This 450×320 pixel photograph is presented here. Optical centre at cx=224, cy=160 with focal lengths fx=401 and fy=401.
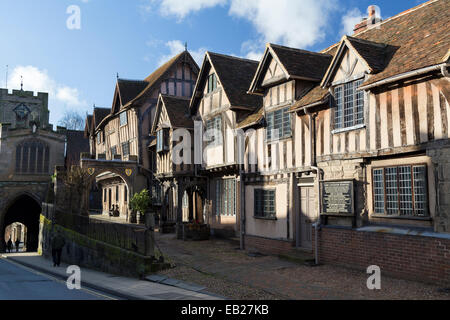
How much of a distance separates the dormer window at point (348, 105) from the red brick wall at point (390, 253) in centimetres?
321

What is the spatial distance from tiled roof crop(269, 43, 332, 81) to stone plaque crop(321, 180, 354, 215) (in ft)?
14.0

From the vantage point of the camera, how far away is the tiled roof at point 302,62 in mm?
14452

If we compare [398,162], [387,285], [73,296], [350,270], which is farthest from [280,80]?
[73,296]

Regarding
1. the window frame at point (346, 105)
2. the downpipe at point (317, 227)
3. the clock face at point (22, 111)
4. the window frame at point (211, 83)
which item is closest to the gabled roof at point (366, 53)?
the window frame at point (346, 105)

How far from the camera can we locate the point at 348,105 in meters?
12.1

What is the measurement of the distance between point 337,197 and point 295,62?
5541 mm

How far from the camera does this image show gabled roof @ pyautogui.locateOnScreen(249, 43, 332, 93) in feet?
47.2

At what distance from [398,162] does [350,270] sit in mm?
3368

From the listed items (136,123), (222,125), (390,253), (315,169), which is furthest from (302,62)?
(136,123)

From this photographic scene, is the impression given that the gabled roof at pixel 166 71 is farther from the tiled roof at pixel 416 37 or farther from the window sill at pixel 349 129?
the window sill at pixel 349 129

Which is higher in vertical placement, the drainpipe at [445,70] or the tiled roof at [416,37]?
the tiled roof at [416,37]

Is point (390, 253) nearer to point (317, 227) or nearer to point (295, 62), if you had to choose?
point (317, 227)

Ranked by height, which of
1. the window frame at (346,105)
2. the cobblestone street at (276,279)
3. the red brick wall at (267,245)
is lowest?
the cobblestone street at (276,279)

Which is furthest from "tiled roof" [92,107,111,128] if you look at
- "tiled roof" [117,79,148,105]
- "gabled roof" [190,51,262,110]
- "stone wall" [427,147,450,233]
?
"stone wall" [427,147,450,233]
